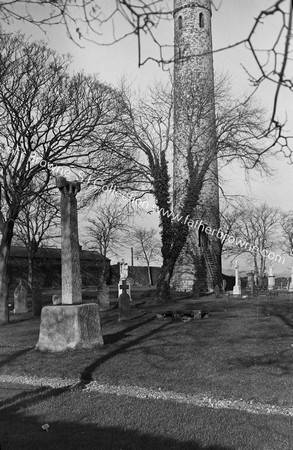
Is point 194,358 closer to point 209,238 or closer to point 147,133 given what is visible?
point 147,133

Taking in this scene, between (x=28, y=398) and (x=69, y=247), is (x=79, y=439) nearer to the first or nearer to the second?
(x=28, y=398)

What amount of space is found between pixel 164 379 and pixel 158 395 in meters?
0.79

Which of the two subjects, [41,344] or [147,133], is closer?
[41,344]

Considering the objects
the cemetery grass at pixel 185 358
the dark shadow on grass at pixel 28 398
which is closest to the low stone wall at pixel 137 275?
the cemetery grass at pixel 185 358

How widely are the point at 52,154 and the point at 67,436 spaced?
42.7 feet

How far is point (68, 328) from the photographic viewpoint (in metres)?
10.4

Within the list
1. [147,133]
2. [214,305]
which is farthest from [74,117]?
[214,305]

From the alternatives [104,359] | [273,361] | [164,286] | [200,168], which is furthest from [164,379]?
[200,168]

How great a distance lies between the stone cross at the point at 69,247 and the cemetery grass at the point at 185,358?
133cm

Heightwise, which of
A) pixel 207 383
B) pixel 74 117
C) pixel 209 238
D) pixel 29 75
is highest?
pixel 29 75

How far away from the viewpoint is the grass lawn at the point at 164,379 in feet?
16.7

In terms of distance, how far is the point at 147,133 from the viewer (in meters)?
22.6

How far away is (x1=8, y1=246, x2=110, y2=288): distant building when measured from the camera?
47531 millimetres

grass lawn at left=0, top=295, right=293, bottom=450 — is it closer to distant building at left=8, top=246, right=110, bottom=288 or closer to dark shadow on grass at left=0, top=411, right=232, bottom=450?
dark shadow on grass at left=0, top=411, right=232, bottom=450
